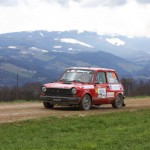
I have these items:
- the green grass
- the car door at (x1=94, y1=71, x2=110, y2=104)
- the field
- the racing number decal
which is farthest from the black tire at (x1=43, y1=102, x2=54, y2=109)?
the green grass

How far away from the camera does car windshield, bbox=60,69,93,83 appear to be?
64.6 feet

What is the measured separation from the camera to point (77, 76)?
1977 centimetres

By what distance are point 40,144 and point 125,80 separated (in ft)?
105

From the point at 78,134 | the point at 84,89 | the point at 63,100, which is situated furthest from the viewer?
the point at 84,89

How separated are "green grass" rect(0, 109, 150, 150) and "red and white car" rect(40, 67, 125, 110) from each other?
Answer: 9.23 ft

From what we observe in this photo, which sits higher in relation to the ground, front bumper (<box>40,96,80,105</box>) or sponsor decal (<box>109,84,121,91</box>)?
sponsor decal (<box>109,84,121,91</box>)

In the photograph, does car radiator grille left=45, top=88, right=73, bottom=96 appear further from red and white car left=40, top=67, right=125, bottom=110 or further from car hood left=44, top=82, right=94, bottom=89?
car hood left=44, top=82, right=94, bottom=89

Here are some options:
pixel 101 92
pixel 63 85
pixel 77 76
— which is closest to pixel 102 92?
pixel 101 92

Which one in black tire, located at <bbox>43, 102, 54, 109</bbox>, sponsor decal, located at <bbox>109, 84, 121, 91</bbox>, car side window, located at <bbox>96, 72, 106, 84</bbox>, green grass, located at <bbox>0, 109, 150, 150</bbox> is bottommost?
green grass, located at <bbox>0, 109, 150, 150</bbox>

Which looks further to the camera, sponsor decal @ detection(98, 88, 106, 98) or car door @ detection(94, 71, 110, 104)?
sponsor decal @ detection(98, 88, 106, 98)

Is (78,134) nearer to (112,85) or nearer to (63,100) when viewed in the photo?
(63,100)

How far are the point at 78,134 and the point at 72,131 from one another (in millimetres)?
758

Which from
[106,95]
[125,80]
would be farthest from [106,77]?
[125,80]

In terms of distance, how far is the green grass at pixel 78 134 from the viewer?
10641 mm
